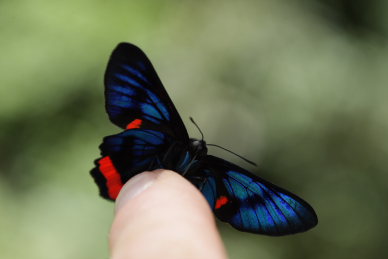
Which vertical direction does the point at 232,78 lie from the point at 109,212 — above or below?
above

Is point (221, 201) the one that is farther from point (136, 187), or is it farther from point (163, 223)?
point (163, 223)

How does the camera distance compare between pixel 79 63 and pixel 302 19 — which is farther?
pixel 302 19

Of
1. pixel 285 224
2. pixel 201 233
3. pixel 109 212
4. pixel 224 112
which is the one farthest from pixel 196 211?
pixel 224 112

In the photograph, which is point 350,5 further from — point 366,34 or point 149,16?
point 149,16

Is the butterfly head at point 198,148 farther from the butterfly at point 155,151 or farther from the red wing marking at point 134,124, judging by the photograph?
the red wing marking at point 134,124

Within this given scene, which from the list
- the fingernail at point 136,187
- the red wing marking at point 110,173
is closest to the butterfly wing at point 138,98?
the red wing marking at point 110,173

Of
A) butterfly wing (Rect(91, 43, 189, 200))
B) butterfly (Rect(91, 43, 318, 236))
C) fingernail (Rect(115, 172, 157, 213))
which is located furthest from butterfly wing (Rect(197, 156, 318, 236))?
fingernail (Rect(115, 172, 157, 213))
